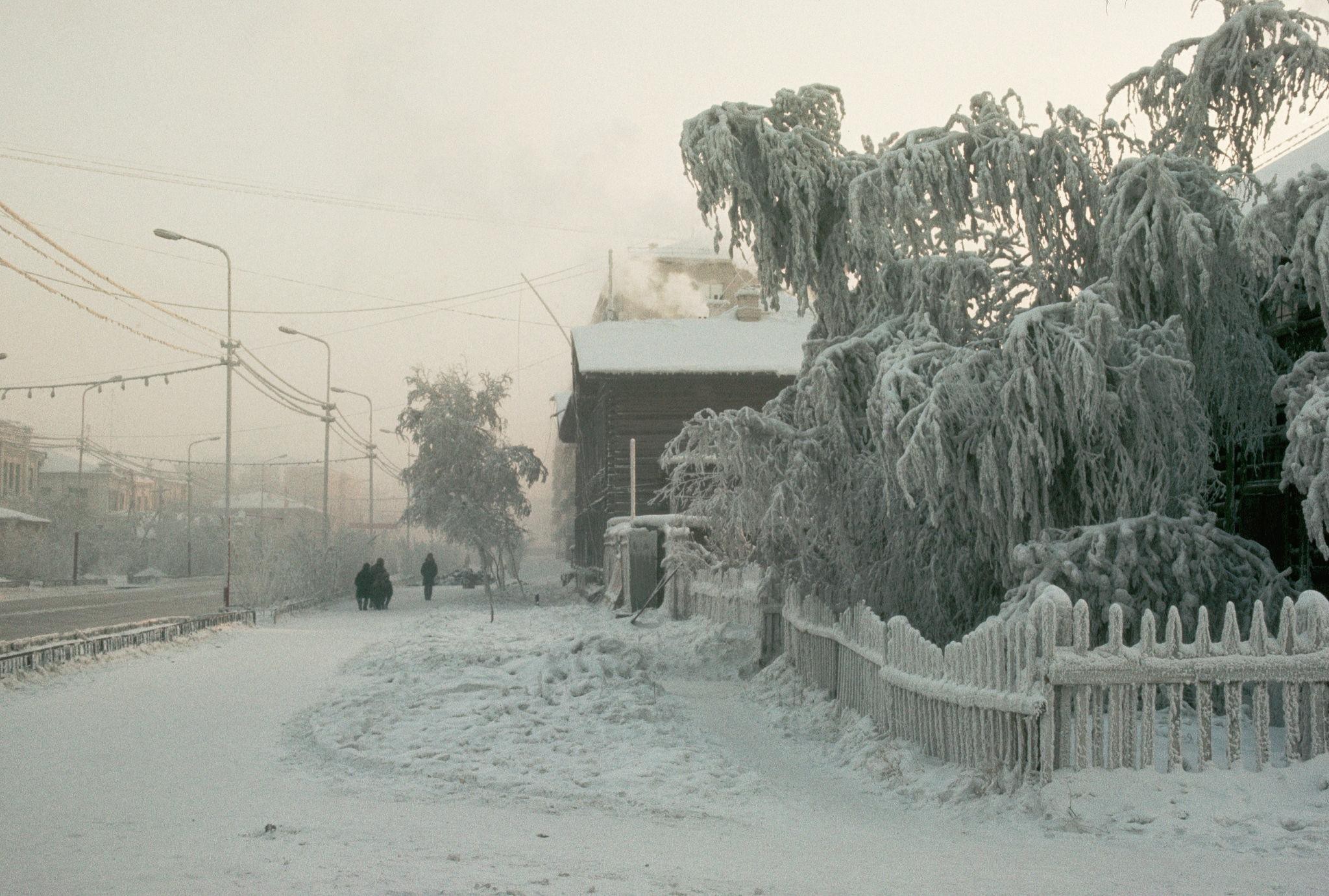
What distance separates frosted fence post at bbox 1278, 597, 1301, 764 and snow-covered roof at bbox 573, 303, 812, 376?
76.1 feet

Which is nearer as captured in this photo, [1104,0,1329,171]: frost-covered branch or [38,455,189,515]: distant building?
[1104,0,1329,171]: frost-covered branch

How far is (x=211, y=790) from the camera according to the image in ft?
24.2

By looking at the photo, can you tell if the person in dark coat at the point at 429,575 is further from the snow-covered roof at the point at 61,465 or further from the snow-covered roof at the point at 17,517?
the snow-covered roof at the point at 61,465

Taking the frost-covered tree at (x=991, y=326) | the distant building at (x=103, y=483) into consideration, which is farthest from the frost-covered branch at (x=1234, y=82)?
the distant building at (x=103, y=483)

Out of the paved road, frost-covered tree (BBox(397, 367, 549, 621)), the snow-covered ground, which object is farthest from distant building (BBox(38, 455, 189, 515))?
the snow-covered ground

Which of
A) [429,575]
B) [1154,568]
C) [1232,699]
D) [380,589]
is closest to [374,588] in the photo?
[380,589]

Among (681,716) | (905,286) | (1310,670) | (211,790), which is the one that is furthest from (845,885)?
(905,286)

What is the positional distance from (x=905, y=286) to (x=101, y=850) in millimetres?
8278

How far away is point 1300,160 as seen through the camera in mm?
13891

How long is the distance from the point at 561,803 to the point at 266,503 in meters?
113

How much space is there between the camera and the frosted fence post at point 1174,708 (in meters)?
6.77

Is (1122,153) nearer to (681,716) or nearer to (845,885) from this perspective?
(681,716)

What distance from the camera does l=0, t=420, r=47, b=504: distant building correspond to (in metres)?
71.2

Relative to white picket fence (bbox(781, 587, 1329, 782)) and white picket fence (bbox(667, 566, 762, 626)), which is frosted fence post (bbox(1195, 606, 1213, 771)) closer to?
white picket fence (bbox(781, 587, 1329, 782))
